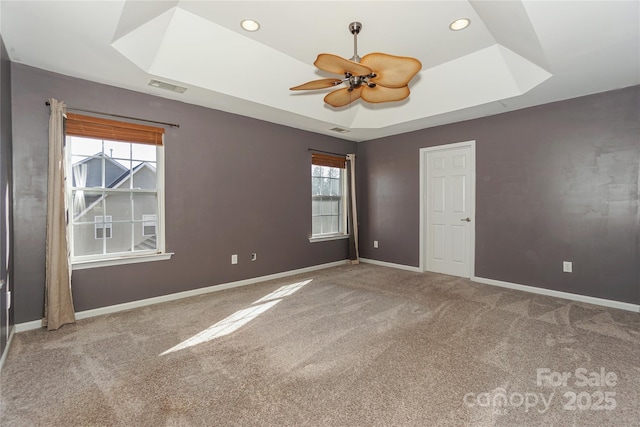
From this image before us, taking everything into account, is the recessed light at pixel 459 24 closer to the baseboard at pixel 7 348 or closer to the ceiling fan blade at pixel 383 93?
the ceiling fan blade at pixel 383 93

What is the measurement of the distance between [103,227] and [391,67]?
11.2 ft

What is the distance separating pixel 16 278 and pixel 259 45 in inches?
131

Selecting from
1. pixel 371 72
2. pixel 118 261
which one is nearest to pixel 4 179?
pixel 118 261

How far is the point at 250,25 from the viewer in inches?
115

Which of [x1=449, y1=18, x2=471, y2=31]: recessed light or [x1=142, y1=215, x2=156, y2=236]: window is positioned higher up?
[x1=449, y1=18, x2=471, y2=31]: recessed light

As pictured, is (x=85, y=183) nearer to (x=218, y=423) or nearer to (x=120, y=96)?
(x=120, y=96)

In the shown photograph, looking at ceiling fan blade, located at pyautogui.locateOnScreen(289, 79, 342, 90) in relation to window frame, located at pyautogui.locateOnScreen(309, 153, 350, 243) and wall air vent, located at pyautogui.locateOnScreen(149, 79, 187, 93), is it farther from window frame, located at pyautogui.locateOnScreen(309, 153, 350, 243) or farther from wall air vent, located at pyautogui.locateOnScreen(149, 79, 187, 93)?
window frame, located at pyautogui.locateOnScreen(309, 153, 350, 243)

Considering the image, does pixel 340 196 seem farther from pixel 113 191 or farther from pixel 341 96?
pixel 113 191

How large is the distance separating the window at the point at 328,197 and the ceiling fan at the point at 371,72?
8.35 feet

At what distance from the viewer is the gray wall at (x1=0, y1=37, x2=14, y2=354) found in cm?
233

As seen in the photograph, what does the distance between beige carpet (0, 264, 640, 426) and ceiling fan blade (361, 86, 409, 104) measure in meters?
2.25

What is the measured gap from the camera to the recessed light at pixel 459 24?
9.23ft

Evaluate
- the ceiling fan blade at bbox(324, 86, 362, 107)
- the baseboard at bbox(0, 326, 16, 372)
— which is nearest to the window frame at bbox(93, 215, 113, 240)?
the baseboard at bbox(0, 326, 16, 372)

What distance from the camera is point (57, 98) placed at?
299 cm
